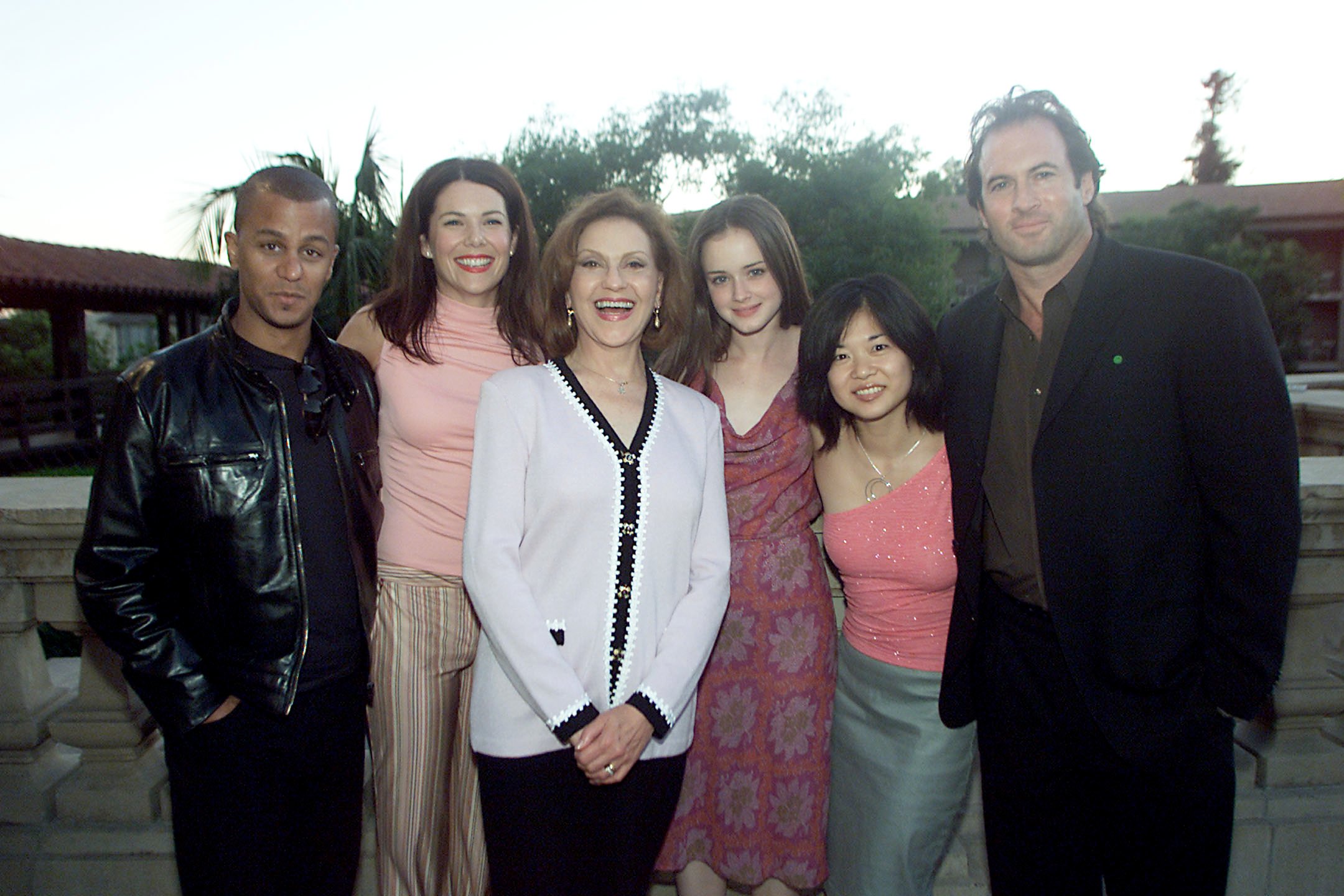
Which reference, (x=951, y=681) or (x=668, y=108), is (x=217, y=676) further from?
(x=668, y=108)

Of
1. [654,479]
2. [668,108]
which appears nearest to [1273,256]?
[668,108]

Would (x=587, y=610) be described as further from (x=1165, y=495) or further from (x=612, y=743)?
(x=1165, y=495)

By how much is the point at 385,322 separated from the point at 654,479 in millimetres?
966

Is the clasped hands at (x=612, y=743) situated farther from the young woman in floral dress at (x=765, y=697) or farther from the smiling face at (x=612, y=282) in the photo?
the smiling face at (x=612, y=282)

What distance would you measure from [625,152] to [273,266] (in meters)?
22.4

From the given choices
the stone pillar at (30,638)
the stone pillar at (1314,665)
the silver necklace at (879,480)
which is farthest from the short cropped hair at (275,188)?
the stone pillar at (1314,665)

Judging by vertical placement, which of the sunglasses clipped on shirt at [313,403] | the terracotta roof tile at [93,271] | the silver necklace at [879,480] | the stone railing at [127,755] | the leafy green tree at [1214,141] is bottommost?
the stone railing at [127,755]

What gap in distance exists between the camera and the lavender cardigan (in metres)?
1.74

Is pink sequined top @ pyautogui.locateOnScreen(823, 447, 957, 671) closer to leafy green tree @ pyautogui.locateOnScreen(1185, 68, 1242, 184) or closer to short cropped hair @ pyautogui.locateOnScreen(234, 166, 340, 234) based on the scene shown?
short cropped hair @ pyautogui.locateOnScreen(234, 166, 340, 234)

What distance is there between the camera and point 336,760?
186 cm

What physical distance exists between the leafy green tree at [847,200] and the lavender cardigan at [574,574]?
62.7 ft

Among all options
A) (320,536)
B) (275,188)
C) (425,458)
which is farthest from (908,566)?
(275,188)

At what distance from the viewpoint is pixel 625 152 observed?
2298cm

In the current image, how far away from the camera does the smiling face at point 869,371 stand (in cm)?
214
